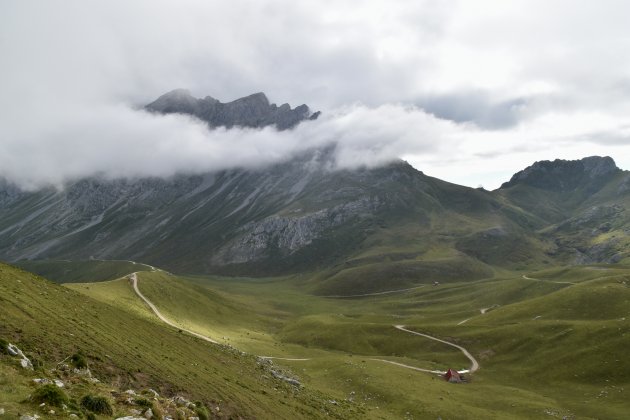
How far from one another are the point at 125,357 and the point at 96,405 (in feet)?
56.4

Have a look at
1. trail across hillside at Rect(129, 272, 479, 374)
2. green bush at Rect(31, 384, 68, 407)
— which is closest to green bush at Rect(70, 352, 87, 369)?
green bush at Rect(31, 384, 68, 407)

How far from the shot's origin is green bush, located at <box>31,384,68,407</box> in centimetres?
2148

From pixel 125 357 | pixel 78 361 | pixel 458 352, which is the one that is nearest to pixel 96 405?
pixel 78 361

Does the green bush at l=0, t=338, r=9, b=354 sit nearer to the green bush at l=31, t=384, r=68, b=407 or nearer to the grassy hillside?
the green bush at l=31, t=384, r=68, b=407

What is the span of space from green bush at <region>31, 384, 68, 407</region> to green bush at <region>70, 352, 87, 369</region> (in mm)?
10251

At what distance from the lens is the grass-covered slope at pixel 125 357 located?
107ft

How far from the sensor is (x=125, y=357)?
3969 centimetres

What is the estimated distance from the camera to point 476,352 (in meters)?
108

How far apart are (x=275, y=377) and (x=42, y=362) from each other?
39.6 m

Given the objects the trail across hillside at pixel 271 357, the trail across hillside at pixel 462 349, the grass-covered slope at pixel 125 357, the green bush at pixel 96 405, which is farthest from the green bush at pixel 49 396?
the trail across hillside at pixel 462 349

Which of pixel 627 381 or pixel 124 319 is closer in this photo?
pixel 124 319

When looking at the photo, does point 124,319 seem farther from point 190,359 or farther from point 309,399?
point 309,399

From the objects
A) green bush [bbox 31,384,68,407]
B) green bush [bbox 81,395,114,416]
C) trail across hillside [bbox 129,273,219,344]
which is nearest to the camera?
green bush [bbox 31,384,68,407]

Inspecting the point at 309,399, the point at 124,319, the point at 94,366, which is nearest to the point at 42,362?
the point at 94,366
